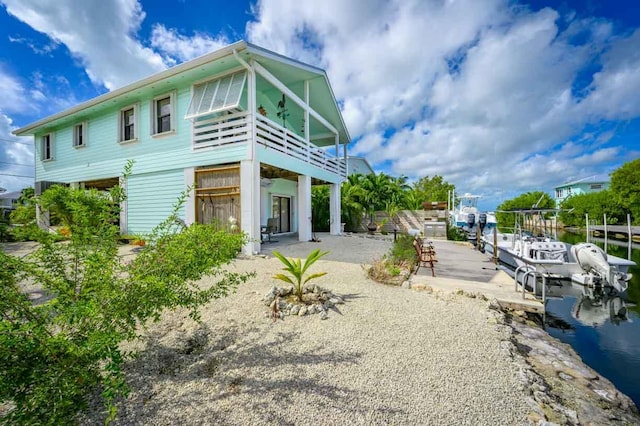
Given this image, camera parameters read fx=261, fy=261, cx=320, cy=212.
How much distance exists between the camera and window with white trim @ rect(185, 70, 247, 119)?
9008 mm

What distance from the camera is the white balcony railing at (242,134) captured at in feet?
30.1

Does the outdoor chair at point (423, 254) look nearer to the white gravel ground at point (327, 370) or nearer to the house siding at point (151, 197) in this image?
the white gravel ground at point (327, 370)

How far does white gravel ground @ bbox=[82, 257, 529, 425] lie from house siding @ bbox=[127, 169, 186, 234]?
761 cm

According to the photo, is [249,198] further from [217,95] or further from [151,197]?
[151,197]

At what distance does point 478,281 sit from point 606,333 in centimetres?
251

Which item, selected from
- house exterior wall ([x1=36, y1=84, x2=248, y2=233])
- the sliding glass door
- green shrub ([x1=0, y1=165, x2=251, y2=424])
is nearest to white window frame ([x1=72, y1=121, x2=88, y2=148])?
house exterior wall ([x1=36, y1=84, x2=248, y2=233])

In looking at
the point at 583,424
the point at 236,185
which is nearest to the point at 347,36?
the point at 236,185

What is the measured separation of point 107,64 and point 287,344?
50.1ft

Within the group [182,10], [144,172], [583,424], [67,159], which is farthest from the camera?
[67,159]

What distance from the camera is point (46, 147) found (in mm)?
A: 15023

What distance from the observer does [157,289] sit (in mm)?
2426

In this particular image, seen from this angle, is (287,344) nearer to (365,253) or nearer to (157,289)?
(157,289)

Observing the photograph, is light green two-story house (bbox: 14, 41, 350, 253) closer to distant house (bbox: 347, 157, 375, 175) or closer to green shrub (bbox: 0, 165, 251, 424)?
green shrub (bbox: 0, 165, 251, 424)

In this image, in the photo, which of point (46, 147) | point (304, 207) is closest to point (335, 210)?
point (304, 207)
